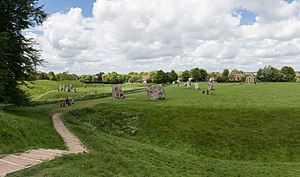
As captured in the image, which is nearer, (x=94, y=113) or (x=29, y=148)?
(x=29, y=148)

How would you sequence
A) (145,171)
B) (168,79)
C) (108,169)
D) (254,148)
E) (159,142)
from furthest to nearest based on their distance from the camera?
(168,79), (159,142), (254,148), (145,171), (108,169)

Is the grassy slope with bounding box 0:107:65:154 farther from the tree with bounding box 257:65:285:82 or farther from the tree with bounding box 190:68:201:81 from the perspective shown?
the tree with bounding box 190:68:201:81

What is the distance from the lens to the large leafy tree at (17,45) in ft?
97.3

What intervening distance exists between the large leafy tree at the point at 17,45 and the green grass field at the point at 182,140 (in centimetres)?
228

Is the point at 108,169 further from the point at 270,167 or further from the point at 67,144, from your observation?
the point at 270,167

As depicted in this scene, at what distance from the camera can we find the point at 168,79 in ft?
502

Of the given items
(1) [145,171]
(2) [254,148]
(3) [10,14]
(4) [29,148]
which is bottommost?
(2) [254,148]

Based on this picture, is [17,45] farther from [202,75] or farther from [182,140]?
[202,75]

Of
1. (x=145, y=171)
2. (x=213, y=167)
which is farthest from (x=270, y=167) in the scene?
(x=145, y=171)

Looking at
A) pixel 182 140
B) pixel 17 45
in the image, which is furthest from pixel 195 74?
pixel 17 45

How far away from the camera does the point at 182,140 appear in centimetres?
3084

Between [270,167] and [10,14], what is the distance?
29.6 m

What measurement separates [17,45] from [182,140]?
2092 centimetres

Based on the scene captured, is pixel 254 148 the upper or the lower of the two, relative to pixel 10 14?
lower
